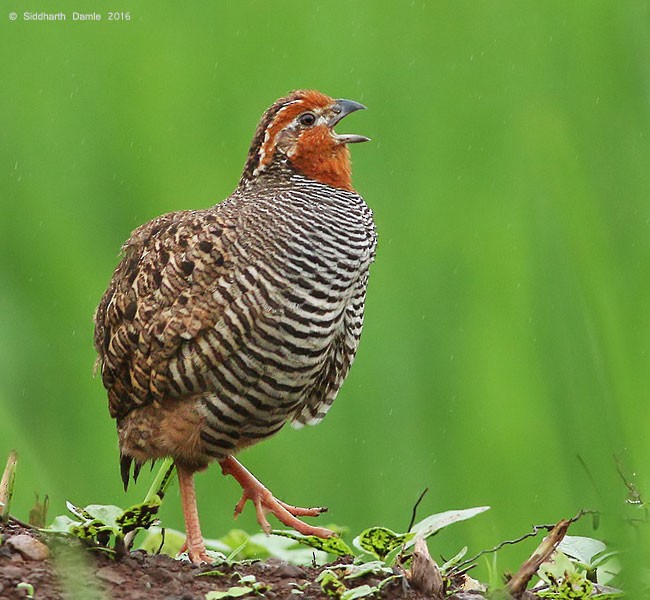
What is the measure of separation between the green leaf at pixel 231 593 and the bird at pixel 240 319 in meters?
0.47

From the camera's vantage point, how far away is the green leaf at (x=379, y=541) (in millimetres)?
1600

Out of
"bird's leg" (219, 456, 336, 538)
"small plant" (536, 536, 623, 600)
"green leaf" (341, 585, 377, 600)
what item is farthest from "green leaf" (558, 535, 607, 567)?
"bird's leg" (219, 456, 336, 538)

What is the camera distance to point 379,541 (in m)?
1.61

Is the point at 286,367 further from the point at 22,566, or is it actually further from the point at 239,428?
the point at 22,566

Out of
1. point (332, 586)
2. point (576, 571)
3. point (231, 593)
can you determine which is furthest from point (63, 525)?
point (576, 571)

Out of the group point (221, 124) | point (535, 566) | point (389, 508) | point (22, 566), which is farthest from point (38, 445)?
point (221, 124)

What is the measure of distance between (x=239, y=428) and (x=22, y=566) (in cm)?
72

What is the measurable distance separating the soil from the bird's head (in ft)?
3.23

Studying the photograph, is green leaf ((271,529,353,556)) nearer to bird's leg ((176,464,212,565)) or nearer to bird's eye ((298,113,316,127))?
bird's leg ((176,464,212,565))

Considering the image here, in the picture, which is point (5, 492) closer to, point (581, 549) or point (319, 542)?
point (319, 542)

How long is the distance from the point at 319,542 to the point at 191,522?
1.85ft

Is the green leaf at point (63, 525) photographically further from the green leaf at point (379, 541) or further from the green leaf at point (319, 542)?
the green leaf at point (379, 541)

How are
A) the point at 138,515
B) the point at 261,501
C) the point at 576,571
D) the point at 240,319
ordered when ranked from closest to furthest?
1. the point at 138,515
2. the point at 576,571
3. the point at 240,319
4. the point at 261,501

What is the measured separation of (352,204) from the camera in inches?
91.9
